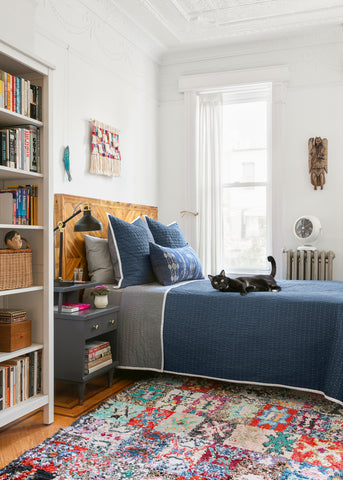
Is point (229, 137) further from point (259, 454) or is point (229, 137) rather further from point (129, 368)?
point (259, 454)

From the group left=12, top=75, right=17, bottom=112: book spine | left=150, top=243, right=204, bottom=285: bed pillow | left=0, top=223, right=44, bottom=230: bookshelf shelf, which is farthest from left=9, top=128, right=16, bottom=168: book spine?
left=150, top=243, right=204, bottom=285: bed pillow

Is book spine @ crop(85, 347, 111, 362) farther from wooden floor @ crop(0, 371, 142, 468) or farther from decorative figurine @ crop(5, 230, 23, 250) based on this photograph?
decorative figurine @ crop(5, 230, 23, 250)

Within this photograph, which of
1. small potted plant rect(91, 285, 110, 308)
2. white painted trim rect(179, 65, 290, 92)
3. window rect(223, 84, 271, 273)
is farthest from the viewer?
window rect(223, 84, 271, 273)

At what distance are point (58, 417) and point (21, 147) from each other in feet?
4.89

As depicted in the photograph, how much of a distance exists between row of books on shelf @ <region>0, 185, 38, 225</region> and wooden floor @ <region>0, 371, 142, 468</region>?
1.08 m

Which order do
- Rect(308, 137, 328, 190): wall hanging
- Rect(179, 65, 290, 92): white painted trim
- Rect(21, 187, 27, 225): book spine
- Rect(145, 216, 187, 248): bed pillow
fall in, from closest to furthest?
Rect(21, 187, 27, 225): book spine → Rect(145, 216, 187, 248): bed pillow → Rect(308, 137, 328, 190): wall hanging → Rect(179, 65, 290, 92): white painted trim

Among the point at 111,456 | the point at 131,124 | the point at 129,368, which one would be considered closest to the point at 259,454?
the point at 111,456

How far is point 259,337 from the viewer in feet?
9.45

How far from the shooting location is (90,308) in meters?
3.10

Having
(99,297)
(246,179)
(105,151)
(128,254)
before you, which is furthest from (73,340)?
(246,179)

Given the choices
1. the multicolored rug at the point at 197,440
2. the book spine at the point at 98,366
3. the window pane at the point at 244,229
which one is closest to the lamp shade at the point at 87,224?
the book spine at the point at 98,366

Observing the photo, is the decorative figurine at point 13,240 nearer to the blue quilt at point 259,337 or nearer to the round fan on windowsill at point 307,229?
the blue quilt at point 259,337

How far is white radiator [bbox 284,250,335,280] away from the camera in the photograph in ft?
15.3

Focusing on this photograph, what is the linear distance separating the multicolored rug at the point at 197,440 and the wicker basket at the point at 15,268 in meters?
0.79
